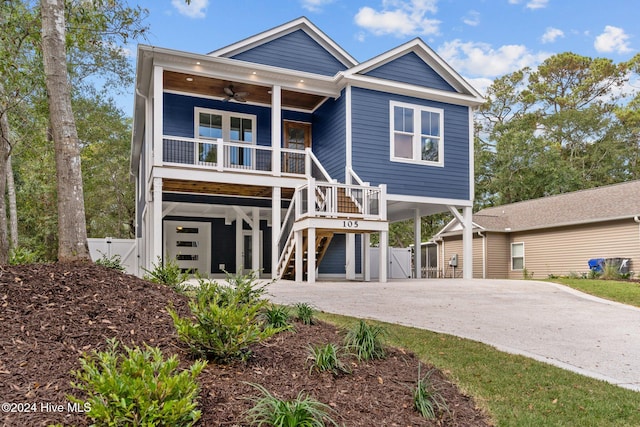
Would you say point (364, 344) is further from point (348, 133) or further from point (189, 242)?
point (189, 242)

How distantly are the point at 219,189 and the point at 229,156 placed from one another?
970 millimetres

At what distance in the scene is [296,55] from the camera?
14281 mm

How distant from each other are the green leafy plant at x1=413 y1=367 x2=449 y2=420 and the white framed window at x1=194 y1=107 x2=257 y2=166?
1035cm

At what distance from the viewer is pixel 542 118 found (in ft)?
105

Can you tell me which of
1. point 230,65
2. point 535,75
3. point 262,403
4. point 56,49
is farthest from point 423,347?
point 535,75

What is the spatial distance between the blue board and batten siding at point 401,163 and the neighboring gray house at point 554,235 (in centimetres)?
687

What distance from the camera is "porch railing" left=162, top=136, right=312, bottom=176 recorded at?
1207 centimetres

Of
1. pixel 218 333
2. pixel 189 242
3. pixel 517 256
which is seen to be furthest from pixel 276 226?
pixel 517 256

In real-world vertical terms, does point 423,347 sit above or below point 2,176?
below

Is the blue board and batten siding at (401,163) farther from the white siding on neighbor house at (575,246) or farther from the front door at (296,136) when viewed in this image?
the white siding on neighbor house at (575,246)

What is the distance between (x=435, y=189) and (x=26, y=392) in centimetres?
1215

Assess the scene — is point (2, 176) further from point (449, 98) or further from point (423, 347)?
point (449, 98)

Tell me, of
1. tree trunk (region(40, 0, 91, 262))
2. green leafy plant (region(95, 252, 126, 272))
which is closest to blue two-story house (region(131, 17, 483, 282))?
green leafy plant (region(95, 252, 126, 272))

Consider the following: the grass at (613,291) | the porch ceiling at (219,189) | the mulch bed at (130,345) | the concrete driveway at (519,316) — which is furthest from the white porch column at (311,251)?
the grass at (613,291)
